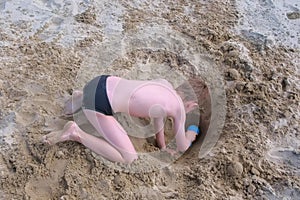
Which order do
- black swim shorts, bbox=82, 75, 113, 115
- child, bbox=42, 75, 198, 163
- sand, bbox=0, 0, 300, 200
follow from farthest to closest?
1. black swim shorts, bbox=82, 75, 113, 115
2. child, bbox=42, 75, 198, 163
3. sand, bbox=0, 0, 300, 200

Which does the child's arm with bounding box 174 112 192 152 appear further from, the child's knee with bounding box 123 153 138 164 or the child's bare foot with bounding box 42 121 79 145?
the child's bare foot with bounding box 42 121 79 145

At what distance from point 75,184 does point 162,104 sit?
622 millimetres

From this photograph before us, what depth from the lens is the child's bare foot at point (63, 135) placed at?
7.92 ft

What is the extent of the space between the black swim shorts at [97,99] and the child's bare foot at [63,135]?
0.14 m

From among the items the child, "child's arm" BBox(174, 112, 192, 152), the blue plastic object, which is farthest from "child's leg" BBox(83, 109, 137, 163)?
the blue plastic object

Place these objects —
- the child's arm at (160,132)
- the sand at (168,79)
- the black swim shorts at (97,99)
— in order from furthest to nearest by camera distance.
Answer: the child's arm at (160,132) < the black swim shorts at (97,99) < the sand at (168,79)

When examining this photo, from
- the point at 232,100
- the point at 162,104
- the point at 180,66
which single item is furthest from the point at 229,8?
the point at 162,104

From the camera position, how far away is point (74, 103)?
264 cm

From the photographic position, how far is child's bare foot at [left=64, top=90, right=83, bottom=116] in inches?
104

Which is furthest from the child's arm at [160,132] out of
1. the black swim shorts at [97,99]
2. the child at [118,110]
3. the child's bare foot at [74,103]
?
the child's bare foot at [74,103]

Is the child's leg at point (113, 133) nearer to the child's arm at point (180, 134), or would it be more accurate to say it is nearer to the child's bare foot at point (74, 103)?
the child's bare foot at point (74, 103)

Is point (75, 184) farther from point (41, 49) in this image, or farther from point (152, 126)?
point (41, 49)

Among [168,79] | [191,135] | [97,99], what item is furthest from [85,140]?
[168,79]

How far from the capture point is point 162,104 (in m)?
2.60
